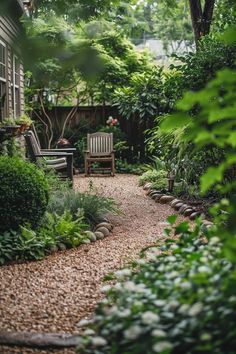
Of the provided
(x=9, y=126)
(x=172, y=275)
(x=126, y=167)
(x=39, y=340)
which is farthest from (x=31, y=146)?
(x=172, y=275)

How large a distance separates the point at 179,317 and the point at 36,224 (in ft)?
10.2

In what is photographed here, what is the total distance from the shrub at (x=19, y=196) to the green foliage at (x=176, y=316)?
250cm

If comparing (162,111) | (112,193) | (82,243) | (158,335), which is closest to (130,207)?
(112,193)

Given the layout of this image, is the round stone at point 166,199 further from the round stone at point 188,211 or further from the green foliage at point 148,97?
the green foliage at point 148,97

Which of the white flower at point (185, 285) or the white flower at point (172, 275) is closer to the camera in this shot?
the white flower at point (185, 285)

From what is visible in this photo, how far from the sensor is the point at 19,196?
4.29m

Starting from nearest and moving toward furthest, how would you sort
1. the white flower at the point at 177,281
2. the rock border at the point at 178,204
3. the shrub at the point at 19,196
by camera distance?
the white flower at the point at 177,281
the shrub at the point at 19,196
the rock border at the point at 178,204

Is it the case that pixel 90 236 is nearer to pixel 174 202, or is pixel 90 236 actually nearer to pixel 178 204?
pixel 178 204

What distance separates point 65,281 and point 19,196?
1.12 m

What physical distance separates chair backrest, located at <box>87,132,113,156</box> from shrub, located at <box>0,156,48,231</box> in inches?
239

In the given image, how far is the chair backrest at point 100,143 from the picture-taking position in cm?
1056

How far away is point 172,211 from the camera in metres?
6.11

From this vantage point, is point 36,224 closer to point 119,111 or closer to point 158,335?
point 158,335

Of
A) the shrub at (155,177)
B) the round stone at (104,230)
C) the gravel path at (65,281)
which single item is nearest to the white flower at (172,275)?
the gravel path at (65,281)
